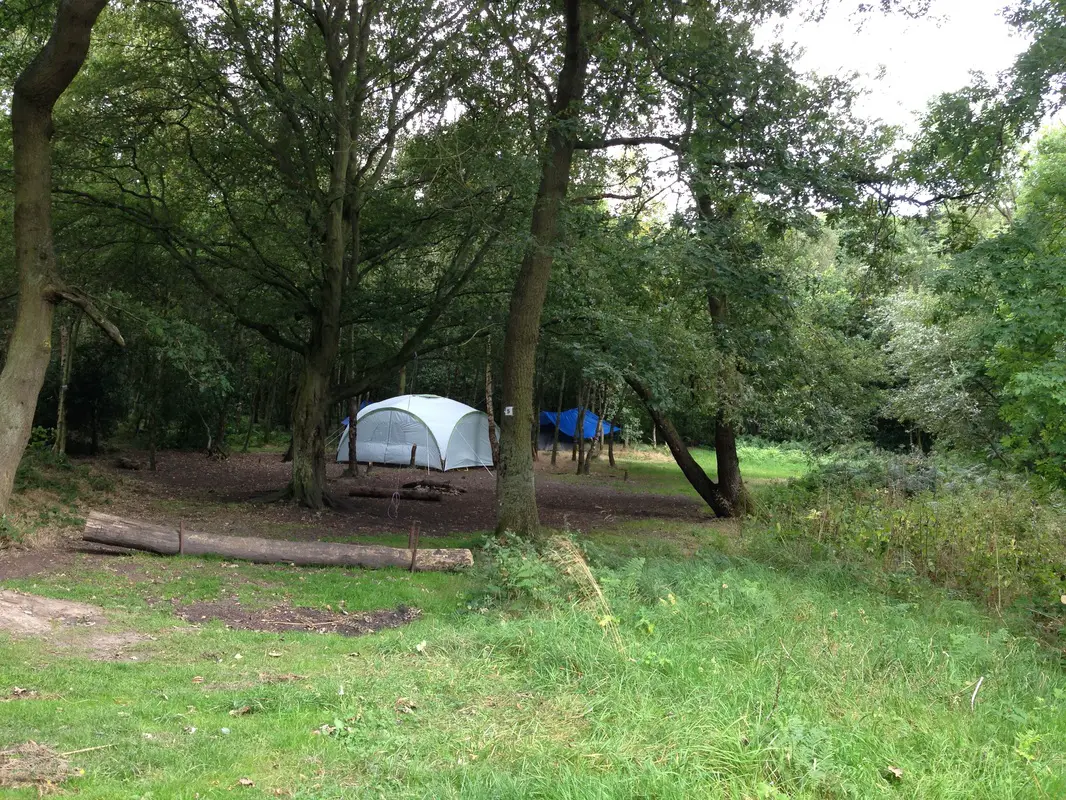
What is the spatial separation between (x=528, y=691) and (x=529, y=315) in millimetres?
6635

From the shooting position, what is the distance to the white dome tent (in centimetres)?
2372

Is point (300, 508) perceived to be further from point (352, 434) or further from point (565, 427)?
point (565, 427)

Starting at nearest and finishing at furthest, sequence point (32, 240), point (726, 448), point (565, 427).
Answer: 1. point (32, 240)
2. point (726, 448)
3. point (565, 427)

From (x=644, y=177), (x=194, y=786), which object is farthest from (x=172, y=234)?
(x=194, y=786)

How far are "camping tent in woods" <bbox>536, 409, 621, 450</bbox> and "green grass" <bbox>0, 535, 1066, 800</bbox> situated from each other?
85.4 ft

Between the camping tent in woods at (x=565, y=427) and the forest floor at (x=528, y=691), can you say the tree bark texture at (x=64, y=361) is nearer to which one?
the forest floor at (x=528, y=691)

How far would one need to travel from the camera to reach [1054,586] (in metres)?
6.41

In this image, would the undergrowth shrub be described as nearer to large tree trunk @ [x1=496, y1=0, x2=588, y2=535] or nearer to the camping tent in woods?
large tree trunk @ [x1=496, y1=0, x2=588, y2=535]

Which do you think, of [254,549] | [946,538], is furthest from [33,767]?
[946,538]

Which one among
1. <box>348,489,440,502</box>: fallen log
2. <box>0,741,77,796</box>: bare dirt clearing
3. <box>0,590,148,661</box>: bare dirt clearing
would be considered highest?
<box>348,489,440,502</box>: fallen log

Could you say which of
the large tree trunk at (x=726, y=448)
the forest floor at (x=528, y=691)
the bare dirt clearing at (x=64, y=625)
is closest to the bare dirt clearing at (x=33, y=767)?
the forest floor at (x=528, y=691)

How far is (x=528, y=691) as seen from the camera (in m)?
4.65

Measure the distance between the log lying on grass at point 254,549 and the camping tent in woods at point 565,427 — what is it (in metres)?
22.3

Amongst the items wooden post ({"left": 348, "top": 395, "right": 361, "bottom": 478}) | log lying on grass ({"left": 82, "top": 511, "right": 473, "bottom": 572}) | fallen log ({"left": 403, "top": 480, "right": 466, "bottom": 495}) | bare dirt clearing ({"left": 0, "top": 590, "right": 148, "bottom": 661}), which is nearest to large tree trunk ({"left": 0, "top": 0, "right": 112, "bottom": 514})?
log lying on grass ({"left": 82, "top": 511, "right": 473, "bottom": 572})
